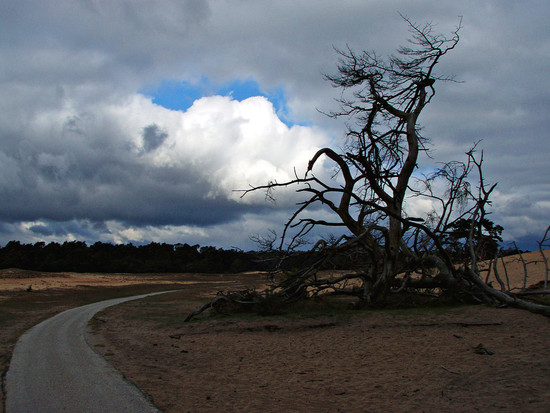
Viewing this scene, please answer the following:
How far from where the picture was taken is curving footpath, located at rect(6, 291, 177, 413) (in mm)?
5242

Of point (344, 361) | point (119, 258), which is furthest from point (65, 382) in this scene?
point (119, 258)

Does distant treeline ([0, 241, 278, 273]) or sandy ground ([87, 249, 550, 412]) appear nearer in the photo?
sandy ground ([87, 249, 550, 412])

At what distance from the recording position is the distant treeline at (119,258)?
61.7 meters

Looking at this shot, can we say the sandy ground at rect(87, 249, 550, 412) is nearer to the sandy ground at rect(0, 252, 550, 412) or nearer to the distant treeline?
the sandy ground at rect(0, 252, 550, 412)

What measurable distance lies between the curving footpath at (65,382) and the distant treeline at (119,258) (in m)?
54.7

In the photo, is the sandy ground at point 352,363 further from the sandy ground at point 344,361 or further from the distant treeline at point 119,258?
the distant treeline at point 119,258

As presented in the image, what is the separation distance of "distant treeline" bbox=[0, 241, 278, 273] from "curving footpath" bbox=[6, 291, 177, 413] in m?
54.7

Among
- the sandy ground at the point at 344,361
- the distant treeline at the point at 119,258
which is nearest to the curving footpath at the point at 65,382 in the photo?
the sandy ground at the point at 344,361

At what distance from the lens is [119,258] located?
2616 inches

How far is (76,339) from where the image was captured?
422 inches

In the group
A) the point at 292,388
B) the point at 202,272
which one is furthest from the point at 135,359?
the point at 202,272

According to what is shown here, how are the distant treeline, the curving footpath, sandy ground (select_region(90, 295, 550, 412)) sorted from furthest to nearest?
1. the distant treeline
2. sandy ground (select_region(90, 295, 550, 412))
3. the curving footpath

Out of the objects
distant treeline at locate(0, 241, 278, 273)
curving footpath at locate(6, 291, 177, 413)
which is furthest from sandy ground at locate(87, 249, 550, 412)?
distant treeline at locate(0, 241, 278, 273)

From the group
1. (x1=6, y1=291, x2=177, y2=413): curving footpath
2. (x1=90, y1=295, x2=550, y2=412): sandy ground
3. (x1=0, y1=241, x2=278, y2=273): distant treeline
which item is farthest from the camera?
(x1=0, y1=241, x2=278, y2=273): distant treeline
